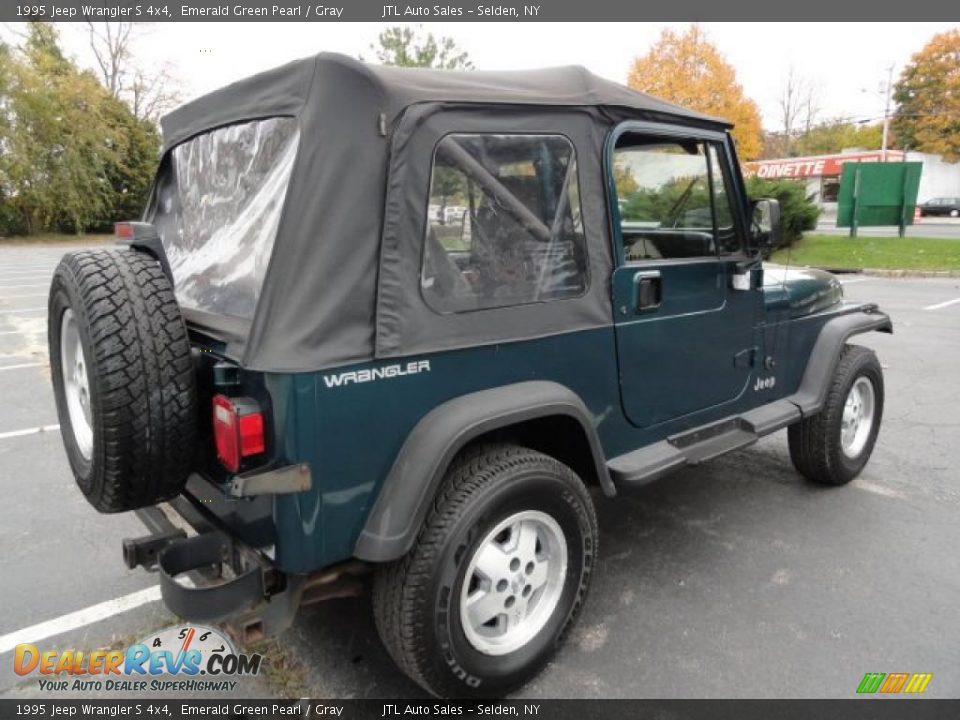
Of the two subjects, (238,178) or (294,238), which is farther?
Answer: (238,178)

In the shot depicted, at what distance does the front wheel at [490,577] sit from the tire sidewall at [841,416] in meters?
2.17

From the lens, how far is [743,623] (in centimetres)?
293

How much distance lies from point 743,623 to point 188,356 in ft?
8.08

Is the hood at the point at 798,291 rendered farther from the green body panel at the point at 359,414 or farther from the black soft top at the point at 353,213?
the black soft top at the point at 353,213

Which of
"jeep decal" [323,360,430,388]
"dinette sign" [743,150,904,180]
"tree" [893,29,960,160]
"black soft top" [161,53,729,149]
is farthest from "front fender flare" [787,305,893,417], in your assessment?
"tree" [893,29,960,160]

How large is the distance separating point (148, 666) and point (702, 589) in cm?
239

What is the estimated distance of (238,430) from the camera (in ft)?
6.50

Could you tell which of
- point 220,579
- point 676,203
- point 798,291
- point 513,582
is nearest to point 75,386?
point 220,579

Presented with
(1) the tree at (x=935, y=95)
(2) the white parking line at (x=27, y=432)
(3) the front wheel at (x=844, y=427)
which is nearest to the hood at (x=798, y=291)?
(3) the front wheel at (x=844, y=427)

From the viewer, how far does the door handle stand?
2871 millimetres

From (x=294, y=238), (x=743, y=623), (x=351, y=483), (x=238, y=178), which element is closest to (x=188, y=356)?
(x=294, y=238)

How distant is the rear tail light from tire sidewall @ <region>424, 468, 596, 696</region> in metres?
0.69

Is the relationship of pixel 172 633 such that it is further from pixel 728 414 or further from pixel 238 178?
pixel 728 414

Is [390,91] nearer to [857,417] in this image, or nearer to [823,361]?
[823,361]
